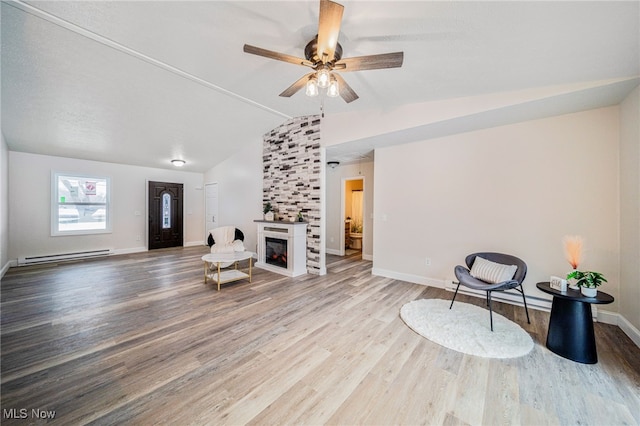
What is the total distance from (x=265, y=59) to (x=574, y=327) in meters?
4.15

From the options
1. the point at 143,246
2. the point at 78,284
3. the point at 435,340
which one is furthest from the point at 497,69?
the point at 143,246

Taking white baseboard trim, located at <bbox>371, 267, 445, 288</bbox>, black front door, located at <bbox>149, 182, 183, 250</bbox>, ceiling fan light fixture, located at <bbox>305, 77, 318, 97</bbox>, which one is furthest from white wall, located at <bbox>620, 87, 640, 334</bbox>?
black front door, located at <bbox>149, 182, 183, 250</bbox>

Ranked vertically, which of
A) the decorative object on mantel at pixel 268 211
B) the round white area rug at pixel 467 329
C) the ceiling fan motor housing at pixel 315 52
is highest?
the ceiling fan motor housing at pixel 315 52

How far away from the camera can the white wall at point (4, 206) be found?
428 centimetres

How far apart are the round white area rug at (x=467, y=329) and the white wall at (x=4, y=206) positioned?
285 inches

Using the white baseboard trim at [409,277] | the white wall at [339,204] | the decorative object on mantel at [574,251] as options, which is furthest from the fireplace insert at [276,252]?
the decorative object on mantel at [574,251]

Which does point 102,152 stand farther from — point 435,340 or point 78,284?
point 435,340

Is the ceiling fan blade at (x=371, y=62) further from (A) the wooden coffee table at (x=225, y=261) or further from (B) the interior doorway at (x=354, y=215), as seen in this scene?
(B) the interior doorway at (x=354, y=215)

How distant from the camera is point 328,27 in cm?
163

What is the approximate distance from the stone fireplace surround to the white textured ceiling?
25.9 inches

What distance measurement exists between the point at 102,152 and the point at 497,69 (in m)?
7.76

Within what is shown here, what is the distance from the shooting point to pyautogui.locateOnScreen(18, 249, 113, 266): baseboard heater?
5148mm

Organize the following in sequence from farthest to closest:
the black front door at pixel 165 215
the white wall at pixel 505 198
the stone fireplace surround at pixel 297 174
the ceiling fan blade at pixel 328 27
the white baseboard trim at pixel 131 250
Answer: the black front door at pixel 165 215
the white baseboard trim at pixel 131 250
the stone fireplace surround at pixel 297 174
the white wall at pixel 505 198
the ceiling fan blade at pixel 328 27

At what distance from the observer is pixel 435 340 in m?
2.31
